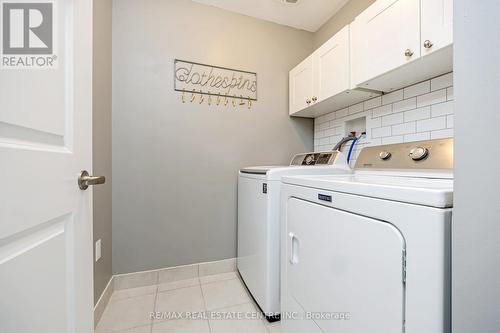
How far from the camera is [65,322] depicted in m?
0.63

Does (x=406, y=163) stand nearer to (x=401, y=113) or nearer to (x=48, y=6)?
(x=401, y=113)

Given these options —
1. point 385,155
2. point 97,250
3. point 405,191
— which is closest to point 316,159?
point 385,155

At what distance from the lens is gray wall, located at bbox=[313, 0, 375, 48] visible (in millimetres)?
1744

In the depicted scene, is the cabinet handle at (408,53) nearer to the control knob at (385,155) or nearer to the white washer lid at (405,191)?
the control knob at (385,155)

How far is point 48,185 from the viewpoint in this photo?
1.80 feet

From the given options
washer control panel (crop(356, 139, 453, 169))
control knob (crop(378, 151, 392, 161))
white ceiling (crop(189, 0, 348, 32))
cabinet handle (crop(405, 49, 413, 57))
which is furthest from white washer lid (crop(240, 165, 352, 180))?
white ceiling (crop(189, 0, 348, 32))

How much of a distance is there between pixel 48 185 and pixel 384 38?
1679 mm

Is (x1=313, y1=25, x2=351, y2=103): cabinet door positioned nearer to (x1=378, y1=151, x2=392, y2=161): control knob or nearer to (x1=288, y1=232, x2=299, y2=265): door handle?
(x1=378, y1=151, x2=392, y2=161): control knob

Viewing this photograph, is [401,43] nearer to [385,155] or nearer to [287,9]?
[385,155]

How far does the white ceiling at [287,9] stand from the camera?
1.93 meters

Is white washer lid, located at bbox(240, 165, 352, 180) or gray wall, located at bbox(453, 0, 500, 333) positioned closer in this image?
gray wall, located at bbox(453, 0, 500, 333)


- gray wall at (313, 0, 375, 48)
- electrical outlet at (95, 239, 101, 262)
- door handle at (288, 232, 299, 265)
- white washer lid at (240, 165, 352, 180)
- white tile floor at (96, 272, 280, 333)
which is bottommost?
white tile floor at (96, 272, 280, 333)

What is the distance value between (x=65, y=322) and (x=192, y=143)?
147 cm

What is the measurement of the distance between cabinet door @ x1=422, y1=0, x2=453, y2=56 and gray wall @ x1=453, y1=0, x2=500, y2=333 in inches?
33.3
